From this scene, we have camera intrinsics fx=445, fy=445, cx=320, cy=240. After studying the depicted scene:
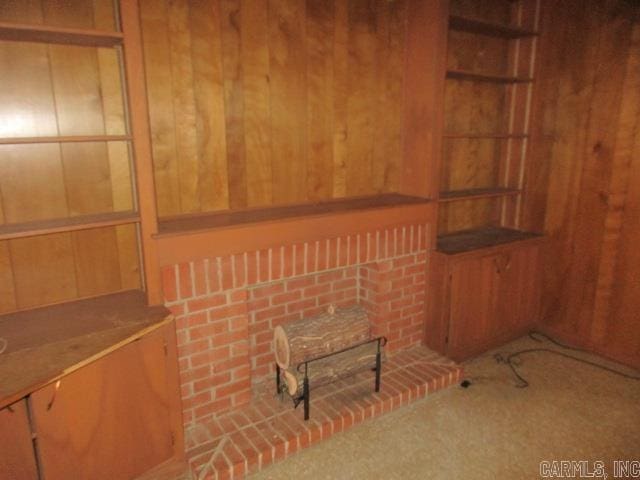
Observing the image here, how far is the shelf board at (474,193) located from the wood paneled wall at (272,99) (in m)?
0.38

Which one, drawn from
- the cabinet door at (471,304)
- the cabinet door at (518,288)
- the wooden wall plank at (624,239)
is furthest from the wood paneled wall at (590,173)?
the cabinet door at (471,304)

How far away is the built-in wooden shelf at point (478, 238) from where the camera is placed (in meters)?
2.89

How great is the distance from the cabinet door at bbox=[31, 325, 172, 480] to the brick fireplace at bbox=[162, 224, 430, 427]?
0.26 meters

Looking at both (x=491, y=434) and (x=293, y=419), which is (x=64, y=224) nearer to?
(x=293, y=419)

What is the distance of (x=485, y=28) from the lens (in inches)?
115

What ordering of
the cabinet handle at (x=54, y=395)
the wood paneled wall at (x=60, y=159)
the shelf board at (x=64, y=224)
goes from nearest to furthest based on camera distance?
the cabinet handle at (x=54, y=395)
the shelf board at (x=64, y=224)
the wood paneled wall at (x=60, y=159)

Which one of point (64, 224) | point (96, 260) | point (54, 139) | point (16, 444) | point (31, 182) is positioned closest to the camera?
point (16, 444)

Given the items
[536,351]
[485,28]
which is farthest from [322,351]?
[485,28]

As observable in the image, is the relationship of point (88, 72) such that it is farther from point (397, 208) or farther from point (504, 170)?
point (504, 170)

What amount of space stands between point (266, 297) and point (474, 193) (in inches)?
63.8

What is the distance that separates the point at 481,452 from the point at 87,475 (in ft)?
5.63

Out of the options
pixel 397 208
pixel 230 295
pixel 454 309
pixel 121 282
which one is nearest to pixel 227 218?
pixel 230 295

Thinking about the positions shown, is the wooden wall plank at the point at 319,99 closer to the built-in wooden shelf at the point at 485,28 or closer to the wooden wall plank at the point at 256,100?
the wooden wall plank at the point at 256,100

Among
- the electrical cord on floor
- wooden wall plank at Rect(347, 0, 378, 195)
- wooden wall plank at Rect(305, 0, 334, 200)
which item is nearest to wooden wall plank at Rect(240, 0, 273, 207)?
wooden wall plank at Rect(305, 0, 334, 200)
